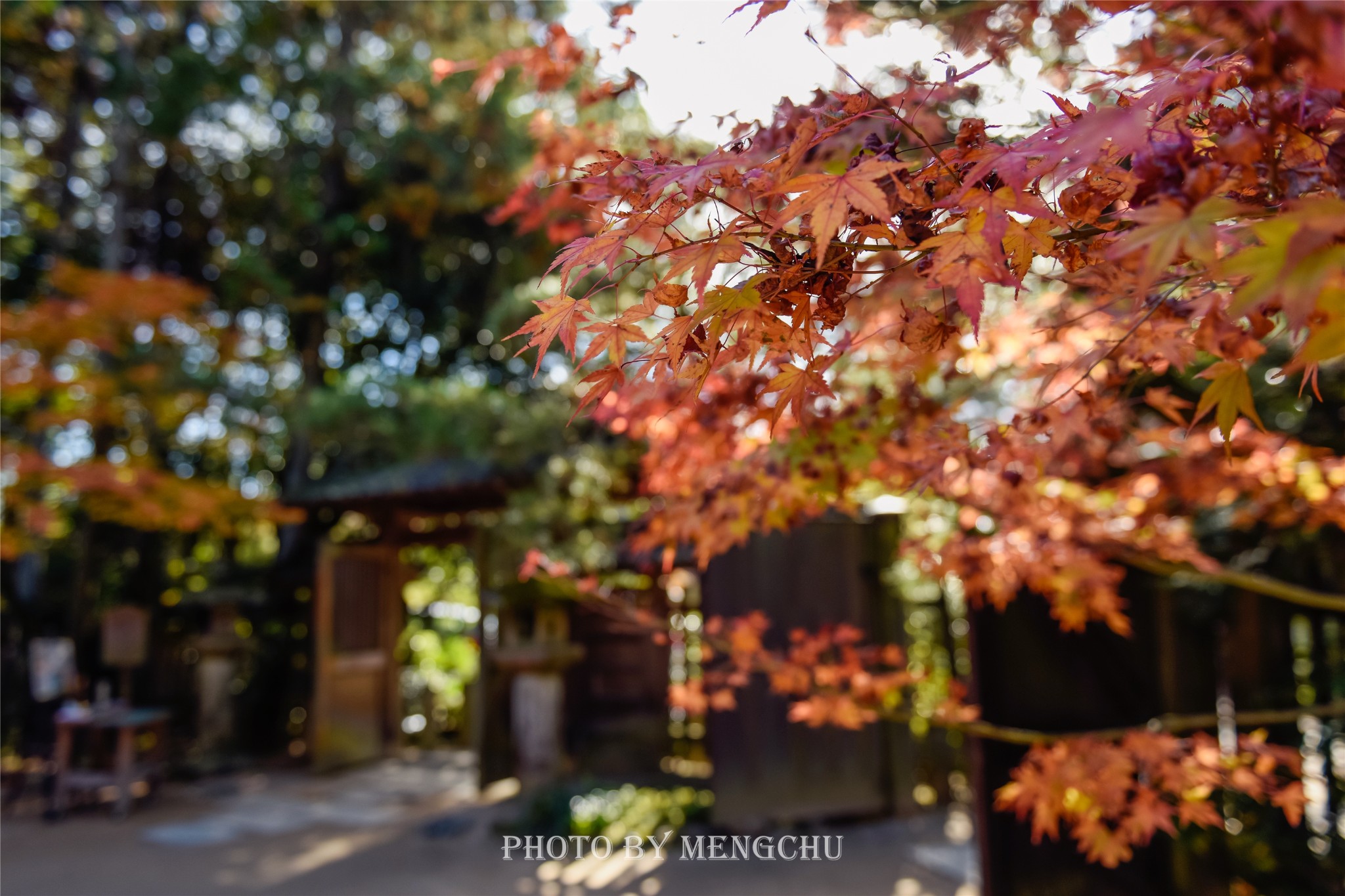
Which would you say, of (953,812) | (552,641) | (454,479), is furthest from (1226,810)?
(454,479)

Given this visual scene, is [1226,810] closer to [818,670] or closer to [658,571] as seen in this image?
[818,670]

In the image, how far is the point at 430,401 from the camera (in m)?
6.61

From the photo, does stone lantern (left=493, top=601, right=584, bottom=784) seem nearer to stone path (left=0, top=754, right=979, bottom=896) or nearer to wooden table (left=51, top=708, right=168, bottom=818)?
stone path (left=0, top=754, right=979, bottom=896)

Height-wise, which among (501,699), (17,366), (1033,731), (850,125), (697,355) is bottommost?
(501,699)

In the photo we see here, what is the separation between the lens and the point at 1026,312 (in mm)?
3307

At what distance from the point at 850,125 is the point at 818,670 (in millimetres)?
1761

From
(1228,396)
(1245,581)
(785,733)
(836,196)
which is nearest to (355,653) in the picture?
(785,733)

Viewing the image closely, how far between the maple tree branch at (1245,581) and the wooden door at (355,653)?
A: 6593 mm

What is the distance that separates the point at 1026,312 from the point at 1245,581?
1.24 metres

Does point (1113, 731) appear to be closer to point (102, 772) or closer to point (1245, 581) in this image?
point (1245, 581)

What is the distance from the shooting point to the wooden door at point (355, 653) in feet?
24.3

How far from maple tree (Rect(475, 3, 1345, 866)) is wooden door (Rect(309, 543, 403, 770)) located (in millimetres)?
5068

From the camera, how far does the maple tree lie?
0.89 metres

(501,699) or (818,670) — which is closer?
(818,670)
